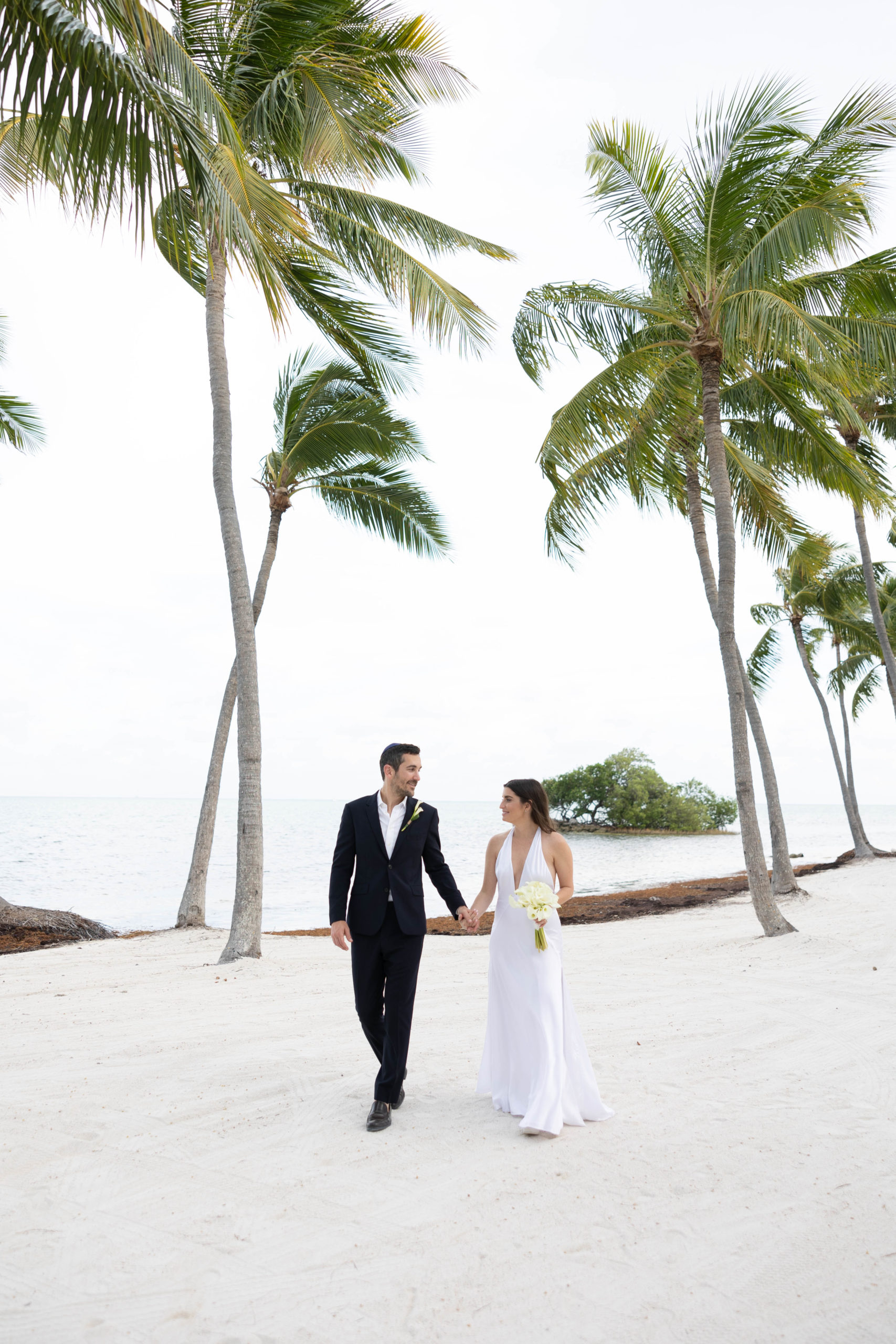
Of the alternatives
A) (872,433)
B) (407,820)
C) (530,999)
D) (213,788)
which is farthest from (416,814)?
(872,433)

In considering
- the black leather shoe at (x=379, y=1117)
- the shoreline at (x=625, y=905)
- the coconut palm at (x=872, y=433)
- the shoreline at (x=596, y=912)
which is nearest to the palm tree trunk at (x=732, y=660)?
the shoreline at (x=596, y=912)

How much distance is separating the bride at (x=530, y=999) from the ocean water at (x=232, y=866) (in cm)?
1179

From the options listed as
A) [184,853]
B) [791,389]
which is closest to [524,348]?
[791,389]

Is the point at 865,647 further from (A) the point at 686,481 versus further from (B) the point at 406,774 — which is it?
(B) the point at 406,774

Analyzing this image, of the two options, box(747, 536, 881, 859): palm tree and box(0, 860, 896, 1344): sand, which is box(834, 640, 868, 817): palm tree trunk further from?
box(0, 860, 896, 1344): sand

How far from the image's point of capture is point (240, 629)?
9258 mm

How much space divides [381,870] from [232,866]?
27.3 metres

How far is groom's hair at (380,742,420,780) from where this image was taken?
4219 millimetres

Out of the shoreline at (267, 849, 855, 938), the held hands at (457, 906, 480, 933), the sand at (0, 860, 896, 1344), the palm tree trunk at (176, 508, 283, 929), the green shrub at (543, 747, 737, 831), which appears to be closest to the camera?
the sand at (0, 860, 896, 1344)

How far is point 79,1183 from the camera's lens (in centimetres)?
336

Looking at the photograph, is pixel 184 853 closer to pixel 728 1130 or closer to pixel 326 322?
pixel 326 322

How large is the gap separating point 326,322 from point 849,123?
5.92 meters

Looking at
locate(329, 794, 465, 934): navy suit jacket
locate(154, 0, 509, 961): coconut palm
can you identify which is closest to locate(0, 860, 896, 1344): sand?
locate(329, 794, 465, 934): navy suit jacket

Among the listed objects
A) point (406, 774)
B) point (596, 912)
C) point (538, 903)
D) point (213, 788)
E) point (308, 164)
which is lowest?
point (596, 912)
